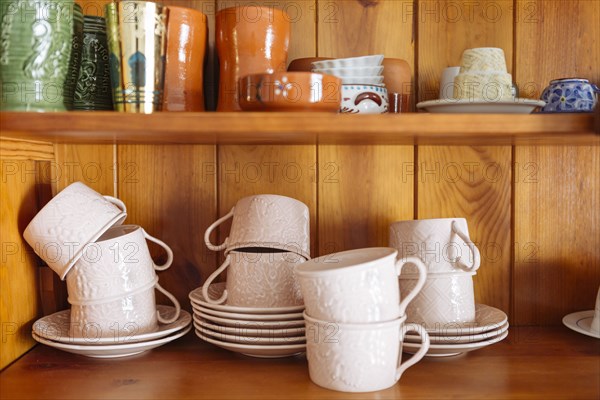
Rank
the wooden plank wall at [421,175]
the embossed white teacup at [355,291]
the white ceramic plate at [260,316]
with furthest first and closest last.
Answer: the wooden plank wall at [421,175]
the white ceramic plate at [260,316]
the embossed white teacup at [355,291]

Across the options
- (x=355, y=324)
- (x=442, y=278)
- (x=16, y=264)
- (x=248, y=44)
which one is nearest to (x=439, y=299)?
(x=442, y=278)

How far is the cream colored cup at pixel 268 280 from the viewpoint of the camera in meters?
0.88

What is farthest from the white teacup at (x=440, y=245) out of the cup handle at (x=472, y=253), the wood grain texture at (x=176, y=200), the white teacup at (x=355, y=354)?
the wood grain texture at (x=176, y=200)

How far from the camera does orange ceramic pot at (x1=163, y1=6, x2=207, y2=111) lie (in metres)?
0.87

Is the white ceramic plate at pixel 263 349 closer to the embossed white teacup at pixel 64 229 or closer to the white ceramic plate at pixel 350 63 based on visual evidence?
the embossed white teacup at pixel 64 229

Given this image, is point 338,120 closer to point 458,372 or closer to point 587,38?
point 458,372

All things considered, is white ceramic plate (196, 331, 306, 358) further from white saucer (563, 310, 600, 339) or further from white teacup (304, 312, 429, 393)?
white saucer (563, 310, 600, 339)

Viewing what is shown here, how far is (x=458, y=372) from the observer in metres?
0.85

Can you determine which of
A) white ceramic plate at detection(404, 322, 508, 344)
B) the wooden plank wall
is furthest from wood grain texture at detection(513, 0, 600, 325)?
white ceramic plate at detection(404, 322, 508, 344)

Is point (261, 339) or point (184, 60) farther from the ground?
point (184, 60)

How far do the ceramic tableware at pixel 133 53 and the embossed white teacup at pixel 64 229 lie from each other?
0.48 ft

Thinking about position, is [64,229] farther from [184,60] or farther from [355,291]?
[355,291]

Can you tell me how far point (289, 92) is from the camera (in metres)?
0.78

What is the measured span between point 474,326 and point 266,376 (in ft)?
0.94
